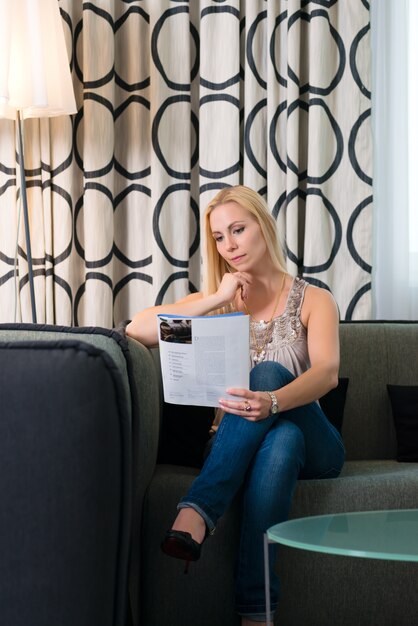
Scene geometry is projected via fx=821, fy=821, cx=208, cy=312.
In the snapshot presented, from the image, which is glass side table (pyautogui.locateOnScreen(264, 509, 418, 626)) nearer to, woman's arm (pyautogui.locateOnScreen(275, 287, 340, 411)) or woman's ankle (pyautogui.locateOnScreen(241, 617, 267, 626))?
woman's ankle (pyautogui.locateOnScreen(241, 617, 267, 626))

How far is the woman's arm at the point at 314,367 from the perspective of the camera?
1859mm

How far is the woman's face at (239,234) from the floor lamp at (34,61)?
0.86 meters

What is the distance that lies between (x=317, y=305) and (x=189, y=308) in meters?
0.35

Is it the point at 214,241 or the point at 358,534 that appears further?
the point at 214,241

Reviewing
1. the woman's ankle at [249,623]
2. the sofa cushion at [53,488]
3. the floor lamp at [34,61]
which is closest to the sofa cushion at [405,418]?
the woman's ankle at [249,623]

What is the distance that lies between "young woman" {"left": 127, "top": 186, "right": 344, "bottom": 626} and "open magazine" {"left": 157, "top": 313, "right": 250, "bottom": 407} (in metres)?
0.05

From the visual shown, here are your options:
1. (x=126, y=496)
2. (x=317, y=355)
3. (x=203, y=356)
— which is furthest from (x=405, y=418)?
(x=126, y=496)

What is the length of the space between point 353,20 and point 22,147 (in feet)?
4.23

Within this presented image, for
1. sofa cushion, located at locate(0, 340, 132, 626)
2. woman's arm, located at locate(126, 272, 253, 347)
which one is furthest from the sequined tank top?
sofa cushion, located at locate(0, 340, 132, 626)

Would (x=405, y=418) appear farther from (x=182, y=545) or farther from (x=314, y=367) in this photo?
(x=182, y=545)

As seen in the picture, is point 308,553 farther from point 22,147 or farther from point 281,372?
point 22,147

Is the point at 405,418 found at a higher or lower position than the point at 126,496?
lower

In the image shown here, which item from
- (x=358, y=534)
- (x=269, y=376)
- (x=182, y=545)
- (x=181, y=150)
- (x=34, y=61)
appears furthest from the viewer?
(x=181, y=150)

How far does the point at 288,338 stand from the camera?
2.22 meters
